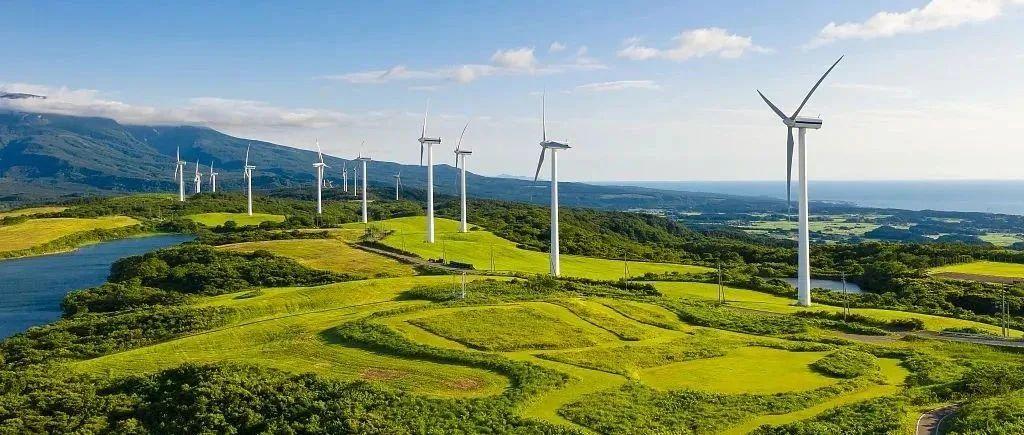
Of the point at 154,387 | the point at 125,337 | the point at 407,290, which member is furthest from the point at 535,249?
the point at 154,387

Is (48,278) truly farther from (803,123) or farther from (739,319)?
(803,123)

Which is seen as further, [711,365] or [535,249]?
[535,249]

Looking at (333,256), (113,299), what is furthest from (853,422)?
(333,256)

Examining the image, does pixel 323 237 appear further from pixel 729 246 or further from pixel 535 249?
pixel 729 246

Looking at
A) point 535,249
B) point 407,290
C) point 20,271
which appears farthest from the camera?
point 535,249

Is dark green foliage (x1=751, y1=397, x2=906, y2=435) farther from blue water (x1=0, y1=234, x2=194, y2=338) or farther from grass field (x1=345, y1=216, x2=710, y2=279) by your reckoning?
blue water (x1=0, y1=234, x2=194, y2=338)

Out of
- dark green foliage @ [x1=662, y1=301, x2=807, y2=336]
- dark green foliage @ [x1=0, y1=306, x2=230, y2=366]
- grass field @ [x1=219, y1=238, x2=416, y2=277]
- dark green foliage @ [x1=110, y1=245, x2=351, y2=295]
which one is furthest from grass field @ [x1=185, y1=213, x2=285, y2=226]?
dark green foliage @ [x1=662, y1=301, x2=807, y2=336]
